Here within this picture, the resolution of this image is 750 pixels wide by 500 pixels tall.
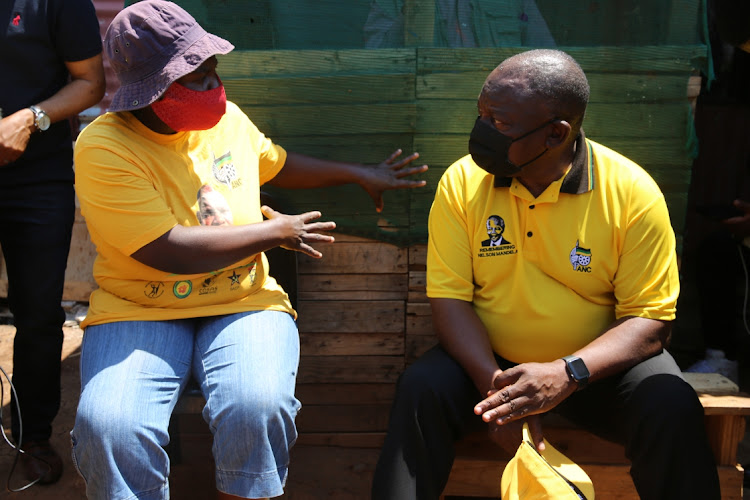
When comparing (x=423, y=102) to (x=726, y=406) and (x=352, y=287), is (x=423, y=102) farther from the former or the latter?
(x=726, y=406)

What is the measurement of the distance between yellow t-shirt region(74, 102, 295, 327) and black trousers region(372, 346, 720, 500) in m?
0.65

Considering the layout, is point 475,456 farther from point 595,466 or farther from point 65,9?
point 65,9

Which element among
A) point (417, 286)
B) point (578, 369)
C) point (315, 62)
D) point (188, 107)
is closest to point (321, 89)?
point (315, 62)

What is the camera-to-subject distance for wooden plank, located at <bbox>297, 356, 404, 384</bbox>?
11.2 ft

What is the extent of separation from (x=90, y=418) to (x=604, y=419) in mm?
1681

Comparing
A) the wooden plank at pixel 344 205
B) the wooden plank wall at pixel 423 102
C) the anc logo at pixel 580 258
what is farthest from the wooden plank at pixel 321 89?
the anc logo at pixel 580 258

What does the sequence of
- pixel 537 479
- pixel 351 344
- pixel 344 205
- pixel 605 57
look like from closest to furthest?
pixel 537 479, pixel 605 57, pixel 344 205, pixel 351 344

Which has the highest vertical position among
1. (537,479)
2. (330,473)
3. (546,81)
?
(546,81)

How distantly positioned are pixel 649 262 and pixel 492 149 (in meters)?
0.64

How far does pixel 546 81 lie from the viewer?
2350 mm

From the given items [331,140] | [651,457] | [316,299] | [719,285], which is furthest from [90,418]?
[719,285]

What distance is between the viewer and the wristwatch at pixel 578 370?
232 centimetres

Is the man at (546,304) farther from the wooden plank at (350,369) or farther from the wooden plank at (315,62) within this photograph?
the wooden plank at (350,369)

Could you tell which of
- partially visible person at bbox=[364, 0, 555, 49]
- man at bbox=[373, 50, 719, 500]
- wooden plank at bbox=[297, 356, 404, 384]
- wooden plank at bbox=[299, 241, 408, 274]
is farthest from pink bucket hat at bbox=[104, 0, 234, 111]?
wooden plank at bbox=[297, 356, 404, 384]
